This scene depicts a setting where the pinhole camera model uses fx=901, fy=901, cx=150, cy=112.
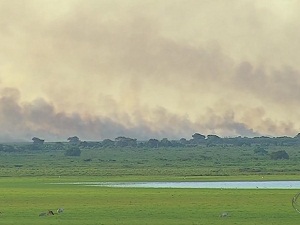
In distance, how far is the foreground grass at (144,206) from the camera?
4966 centimetres

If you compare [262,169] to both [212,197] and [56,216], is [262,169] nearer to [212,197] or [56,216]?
[212,197]

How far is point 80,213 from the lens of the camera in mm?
54312

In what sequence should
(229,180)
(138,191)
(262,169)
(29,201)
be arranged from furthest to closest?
(262,169) → (229,180) → (138,191) → (29,201)

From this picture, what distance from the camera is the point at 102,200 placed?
218ft


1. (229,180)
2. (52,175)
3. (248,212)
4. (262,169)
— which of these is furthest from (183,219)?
(262,169)

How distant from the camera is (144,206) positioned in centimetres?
5988

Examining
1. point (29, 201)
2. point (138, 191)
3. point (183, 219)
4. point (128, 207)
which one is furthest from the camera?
point (138, 191)

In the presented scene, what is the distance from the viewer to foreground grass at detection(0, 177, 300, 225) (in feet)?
163

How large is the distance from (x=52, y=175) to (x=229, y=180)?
2643cm

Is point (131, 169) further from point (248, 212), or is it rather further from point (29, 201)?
point (248, 212)

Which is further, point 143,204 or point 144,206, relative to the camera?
point 143,204

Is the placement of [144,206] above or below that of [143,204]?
below

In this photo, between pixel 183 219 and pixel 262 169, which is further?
pixel 262 169

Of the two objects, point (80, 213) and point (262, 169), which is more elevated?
point (262, 169)
